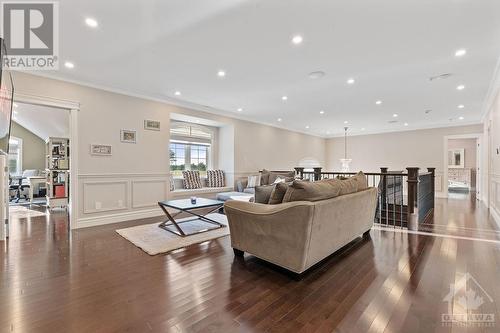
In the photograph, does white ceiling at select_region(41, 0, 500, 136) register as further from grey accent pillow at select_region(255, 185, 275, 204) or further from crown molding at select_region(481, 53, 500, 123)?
grey accent pillow at select_region(255, 185, 275, 204)

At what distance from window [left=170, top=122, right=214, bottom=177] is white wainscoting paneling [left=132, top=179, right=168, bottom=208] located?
3.99 ft

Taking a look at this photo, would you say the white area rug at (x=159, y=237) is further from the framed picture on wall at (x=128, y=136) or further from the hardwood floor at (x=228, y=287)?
the framed picture on wall at (x=128, y=136)

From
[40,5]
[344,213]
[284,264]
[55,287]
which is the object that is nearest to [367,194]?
[344,213]

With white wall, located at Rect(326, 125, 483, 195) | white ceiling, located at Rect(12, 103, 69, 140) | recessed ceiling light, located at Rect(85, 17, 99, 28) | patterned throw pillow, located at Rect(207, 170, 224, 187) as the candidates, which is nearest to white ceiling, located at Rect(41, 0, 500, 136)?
recessed ceiling light, located at Rect(85, 17, 99, 28)

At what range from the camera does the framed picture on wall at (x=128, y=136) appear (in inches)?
185

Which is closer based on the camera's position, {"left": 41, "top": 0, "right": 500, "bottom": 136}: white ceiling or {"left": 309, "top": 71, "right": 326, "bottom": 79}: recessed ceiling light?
{"left": 41, "top": 0, "right": 500, "bottom": 136}: white ceiling

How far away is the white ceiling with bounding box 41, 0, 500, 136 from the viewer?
2.33m

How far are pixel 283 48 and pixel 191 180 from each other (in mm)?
4290

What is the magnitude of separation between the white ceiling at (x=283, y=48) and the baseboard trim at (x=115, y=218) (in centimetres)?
250

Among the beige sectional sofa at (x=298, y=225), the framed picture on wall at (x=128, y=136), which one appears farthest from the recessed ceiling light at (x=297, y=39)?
the framed picture on wall at (x=128, y=136)

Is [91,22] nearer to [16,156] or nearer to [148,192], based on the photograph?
[148,192]

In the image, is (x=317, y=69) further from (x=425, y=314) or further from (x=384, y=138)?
A: (x=384, y=138)

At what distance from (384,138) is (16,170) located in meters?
14.3

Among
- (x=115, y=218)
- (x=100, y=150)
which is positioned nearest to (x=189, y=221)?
(x=115, y=218)
